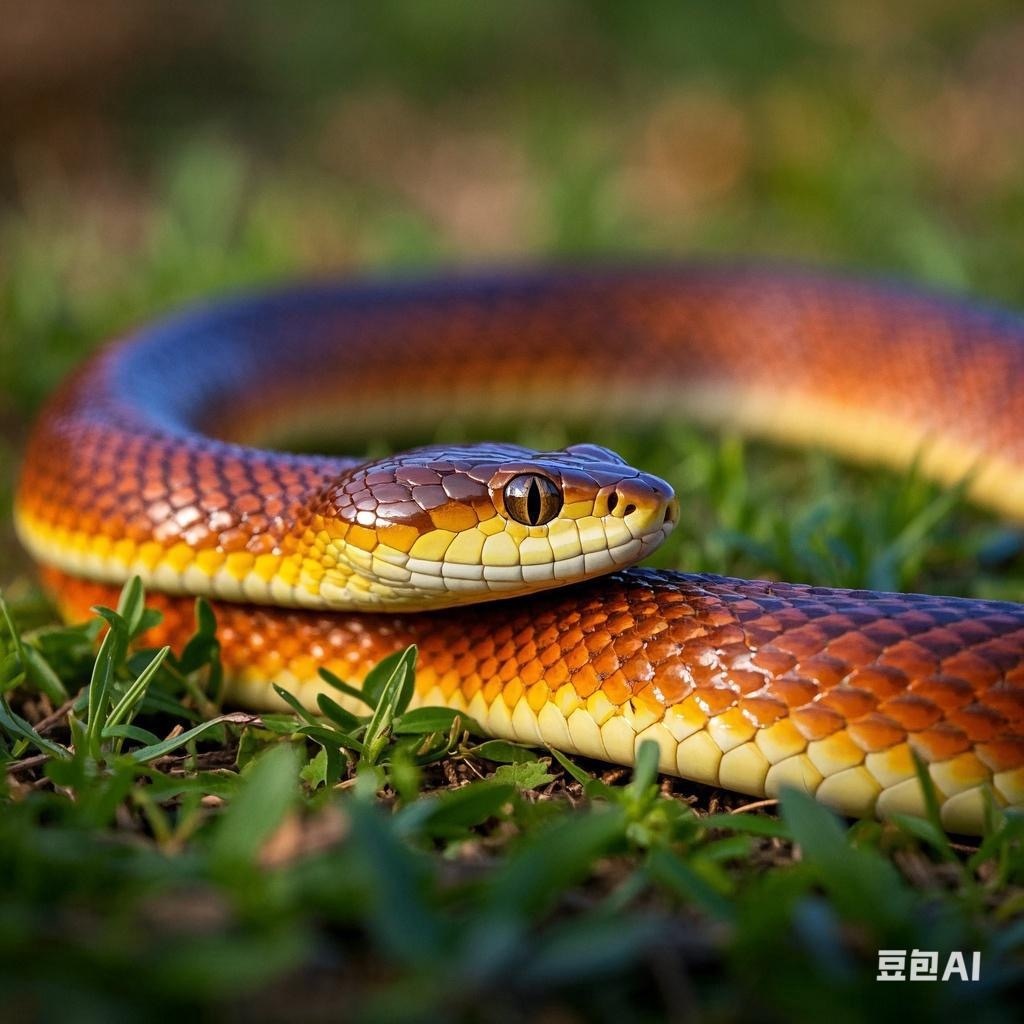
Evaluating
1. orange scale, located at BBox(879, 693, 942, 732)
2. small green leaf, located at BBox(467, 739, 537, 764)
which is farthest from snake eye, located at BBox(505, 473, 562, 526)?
orange scale, located at BBox(879, 693, 942, 732)

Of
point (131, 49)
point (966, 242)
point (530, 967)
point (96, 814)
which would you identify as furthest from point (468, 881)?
point (131, 49)

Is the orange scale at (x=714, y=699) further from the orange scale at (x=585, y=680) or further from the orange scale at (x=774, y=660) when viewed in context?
the orange scale at (x=585, y=680)

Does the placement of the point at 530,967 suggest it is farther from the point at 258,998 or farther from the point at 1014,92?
the point at 1014,92

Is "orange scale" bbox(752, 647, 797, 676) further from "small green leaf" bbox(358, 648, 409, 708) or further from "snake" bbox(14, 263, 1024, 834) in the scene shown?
"small green leaf" bbox(358, 648, 409, 708)

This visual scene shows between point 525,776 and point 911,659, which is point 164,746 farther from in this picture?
point 911,659

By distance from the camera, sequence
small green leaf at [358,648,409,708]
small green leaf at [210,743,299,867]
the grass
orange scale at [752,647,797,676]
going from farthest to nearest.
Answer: small green leaf at [358,648,409,708]
orange scale at [752,647,797,676]
small green leaf at [210,743,299,867]
the grass

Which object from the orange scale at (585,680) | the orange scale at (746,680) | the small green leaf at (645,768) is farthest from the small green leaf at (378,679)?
the orange scale at (746,680)

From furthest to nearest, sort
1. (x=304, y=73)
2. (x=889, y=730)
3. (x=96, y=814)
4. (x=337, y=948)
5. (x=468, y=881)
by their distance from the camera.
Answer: (x=304, y=73), (x=889, y=730), (x=96, y=814), (x=468, y=881), (x=337, y=948)
